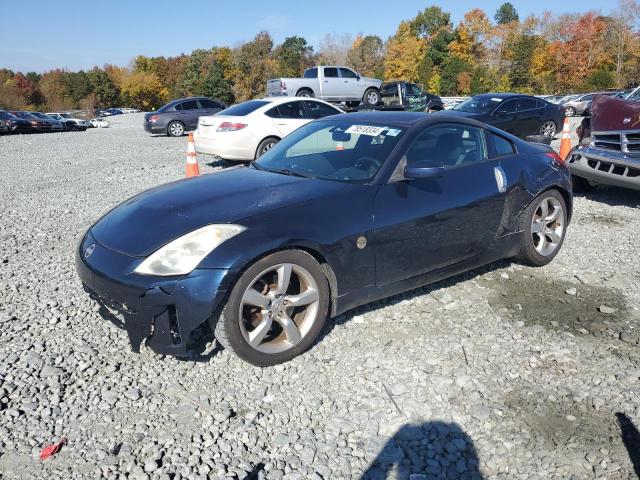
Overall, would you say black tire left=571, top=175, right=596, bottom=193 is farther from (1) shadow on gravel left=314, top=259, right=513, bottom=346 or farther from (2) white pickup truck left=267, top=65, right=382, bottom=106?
(2) white pickup truck left=267, top=65, right=382, bottom=106

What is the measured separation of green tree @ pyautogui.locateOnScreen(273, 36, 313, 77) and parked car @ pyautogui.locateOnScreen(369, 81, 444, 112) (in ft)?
159

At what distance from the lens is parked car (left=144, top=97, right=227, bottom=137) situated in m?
20.0

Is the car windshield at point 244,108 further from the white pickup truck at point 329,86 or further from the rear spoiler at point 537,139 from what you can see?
the white pickup truck at point 329,86

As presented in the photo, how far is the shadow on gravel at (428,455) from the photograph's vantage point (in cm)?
234

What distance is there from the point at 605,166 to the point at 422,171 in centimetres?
453

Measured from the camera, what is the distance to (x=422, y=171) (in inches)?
139

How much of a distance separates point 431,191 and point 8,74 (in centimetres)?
10501

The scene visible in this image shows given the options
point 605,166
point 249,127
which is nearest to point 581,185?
point 605,166

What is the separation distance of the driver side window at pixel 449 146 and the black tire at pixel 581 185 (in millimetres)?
4181

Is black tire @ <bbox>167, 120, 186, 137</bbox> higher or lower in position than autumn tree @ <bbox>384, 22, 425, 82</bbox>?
lower

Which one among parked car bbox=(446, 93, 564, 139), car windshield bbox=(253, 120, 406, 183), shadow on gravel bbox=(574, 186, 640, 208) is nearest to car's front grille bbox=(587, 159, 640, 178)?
shadow on gravel bbox=(574, 186, 640, 208)

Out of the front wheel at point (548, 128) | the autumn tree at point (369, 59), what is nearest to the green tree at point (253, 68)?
the autumn tree at point (369, 59)

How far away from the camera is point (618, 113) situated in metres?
7.14

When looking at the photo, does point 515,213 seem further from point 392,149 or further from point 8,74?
point 8,74
